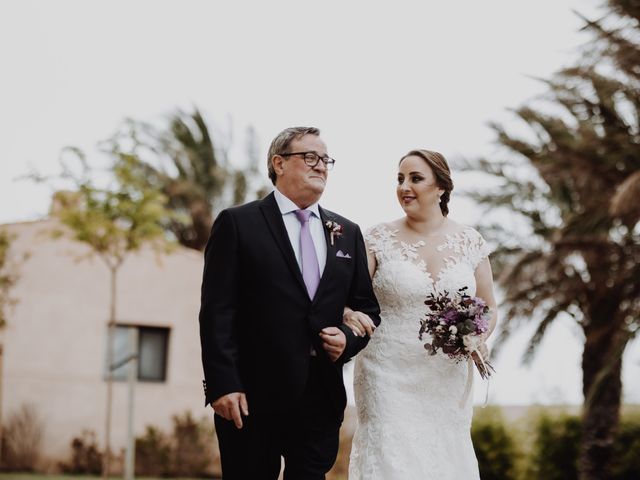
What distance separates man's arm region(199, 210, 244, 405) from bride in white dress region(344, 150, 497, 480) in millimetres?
1456

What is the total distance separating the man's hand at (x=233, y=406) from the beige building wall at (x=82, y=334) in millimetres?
16466

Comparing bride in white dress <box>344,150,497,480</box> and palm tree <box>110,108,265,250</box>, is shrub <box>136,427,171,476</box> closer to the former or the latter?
palm tree <box>110,108,265,250</box>

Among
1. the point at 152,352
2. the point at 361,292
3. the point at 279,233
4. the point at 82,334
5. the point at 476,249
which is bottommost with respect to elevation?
the point at 361,292

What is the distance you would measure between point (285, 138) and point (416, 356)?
1.76 m

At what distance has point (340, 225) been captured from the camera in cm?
518

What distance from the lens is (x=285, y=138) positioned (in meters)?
5.05

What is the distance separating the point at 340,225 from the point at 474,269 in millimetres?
1520

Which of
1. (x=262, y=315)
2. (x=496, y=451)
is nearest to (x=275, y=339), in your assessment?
(x=262, y=315)

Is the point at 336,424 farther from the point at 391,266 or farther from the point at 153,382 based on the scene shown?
the point at 153,382

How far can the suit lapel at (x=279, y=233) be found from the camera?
486cm

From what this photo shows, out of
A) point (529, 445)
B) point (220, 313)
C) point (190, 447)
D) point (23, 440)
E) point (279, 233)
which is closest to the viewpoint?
point (220, 313)

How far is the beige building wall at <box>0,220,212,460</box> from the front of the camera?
21.4 meters

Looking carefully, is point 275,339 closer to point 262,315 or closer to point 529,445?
point 262,315

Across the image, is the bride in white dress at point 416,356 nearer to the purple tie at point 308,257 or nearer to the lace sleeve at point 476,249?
the lace sleeve at point 476,249
